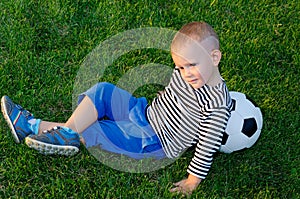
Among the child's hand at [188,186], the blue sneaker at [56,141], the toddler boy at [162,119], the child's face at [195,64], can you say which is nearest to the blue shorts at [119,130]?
the toddler boy at [162,119]

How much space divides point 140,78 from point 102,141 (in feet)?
2.40

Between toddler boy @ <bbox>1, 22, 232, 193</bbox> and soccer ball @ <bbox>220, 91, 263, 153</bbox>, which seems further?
soccer ball @ <bbox>220, 91, 263, 153</bbox>

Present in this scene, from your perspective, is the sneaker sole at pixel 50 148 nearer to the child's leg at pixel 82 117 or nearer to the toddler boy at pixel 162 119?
the toddler boy at pixel 162 119

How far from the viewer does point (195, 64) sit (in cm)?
291

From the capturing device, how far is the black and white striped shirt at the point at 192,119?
10.0 feet

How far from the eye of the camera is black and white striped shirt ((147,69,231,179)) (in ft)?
10.0

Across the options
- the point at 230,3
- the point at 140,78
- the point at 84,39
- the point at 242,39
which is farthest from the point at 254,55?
the point at 84,39

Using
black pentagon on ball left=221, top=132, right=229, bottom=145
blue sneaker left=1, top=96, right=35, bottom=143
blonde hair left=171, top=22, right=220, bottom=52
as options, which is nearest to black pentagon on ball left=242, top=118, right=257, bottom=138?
black pentagon on ball left=221, top=132, right=229, bottom=145

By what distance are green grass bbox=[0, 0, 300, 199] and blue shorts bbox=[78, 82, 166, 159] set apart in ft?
0.42

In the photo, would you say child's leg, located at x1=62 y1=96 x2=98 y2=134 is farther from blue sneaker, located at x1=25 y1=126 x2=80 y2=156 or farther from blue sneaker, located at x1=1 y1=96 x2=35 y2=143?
blue sneaker, located at x1=1 y1=96 x2=35 y2=143

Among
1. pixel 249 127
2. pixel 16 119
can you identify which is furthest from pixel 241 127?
pixel 16 119

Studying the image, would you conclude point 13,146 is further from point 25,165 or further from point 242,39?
point 242,39

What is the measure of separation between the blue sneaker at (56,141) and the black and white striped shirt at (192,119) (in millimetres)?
503

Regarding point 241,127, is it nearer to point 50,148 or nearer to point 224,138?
point 224,138
